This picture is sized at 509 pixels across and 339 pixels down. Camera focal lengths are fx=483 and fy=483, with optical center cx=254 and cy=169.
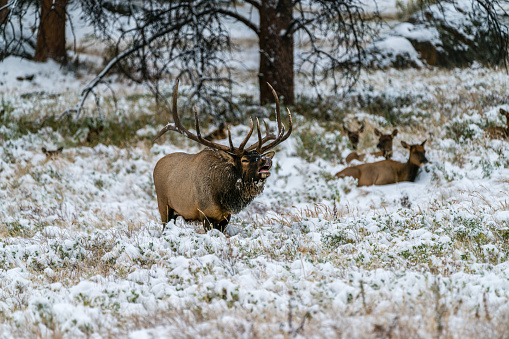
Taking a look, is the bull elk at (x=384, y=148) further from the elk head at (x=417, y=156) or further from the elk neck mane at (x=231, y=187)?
the elk neck mane at (x=231, y=187)

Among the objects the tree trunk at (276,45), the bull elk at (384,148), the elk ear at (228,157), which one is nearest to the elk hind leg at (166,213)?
the elk ear at (228,157)

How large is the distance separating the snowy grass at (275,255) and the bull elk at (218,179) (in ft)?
1.03

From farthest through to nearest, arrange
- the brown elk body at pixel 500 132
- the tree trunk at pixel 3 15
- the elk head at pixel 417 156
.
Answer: the brown elk body at pixel 500 132
the elk head at pixel 417 156
the tree trunk at pixel 3 15

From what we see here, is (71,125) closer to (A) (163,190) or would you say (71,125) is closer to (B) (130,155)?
(B) (130,155)

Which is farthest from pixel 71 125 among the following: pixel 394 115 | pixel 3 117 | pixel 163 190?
pixel 394 115

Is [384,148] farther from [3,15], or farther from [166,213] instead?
[3,15]

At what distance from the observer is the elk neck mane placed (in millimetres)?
5164

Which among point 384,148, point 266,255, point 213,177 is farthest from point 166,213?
point 384,148

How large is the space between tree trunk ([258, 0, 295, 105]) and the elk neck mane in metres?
7.01

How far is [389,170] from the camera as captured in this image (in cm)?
866

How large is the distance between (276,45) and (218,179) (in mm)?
7420

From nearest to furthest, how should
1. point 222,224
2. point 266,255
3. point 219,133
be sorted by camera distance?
point 266,255, point 222,224, point 219,133

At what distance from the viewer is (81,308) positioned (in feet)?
11.5

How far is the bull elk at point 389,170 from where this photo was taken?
8.60 m
